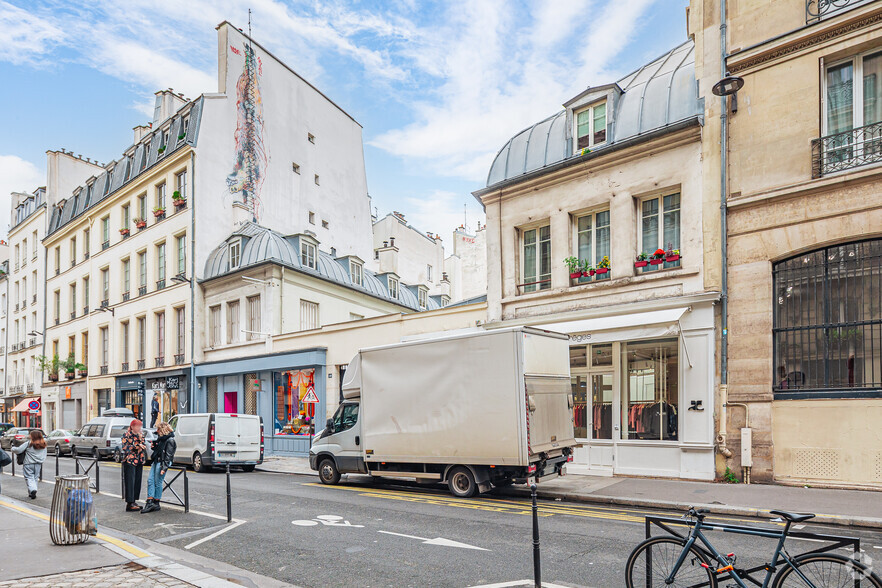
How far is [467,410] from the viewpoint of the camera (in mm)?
11797

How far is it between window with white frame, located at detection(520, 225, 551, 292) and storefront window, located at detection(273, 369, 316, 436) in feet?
32.9

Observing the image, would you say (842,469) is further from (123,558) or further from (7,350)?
(7,350)

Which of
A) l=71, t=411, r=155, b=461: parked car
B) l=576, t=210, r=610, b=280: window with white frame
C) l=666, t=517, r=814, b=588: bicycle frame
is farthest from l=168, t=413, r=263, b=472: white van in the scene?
l=666, t=517, r=814, b=588: bicycle frame

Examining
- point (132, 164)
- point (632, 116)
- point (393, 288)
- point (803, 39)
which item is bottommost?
point (393, 288)

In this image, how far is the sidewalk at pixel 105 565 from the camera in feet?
20.1

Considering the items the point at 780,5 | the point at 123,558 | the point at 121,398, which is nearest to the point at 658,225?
the point at 780,5

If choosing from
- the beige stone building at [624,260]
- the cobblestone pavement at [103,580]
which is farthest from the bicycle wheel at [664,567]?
the beige stone building at [624,260]

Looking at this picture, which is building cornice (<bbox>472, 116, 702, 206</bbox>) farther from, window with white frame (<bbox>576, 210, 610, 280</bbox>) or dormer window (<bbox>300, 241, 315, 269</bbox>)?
dormer window (<bbox>300, 241, 315, 269</bbox>)

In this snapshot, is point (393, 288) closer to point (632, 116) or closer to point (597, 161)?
point (597, 161)

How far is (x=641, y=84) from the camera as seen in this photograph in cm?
1584

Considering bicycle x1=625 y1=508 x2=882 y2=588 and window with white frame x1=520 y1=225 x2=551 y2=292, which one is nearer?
bicycle x1=625 y1=508 x2=882 y2=588

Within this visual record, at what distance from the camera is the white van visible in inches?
718

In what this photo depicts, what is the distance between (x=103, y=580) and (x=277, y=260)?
19.0m

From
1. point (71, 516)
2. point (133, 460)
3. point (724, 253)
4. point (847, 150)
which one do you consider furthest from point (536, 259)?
point (71, 516)
